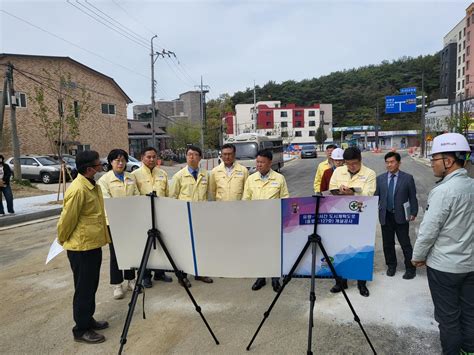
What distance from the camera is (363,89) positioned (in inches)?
3546

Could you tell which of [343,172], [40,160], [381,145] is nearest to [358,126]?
[381,145]

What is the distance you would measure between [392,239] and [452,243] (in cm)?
231

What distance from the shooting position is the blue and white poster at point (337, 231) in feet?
8.42

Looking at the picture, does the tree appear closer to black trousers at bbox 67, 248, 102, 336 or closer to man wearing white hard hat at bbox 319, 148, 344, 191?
man wearing white hard hat at bbox 319, 148, 344, 191

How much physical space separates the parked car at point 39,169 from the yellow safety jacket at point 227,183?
1683 cm

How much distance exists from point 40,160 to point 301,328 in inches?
789

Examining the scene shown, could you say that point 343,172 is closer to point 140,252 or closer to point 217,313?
point 217,313

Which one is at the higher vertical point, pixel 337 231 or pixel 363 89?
pixel 363 89

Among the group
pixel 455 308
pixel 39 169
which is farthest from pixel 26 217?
pixel 39 169

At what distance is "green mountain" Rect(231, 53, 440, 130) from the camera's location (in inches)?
3130

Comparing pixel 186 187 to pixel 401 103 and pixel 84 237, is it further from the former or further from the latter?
pixel 401 103

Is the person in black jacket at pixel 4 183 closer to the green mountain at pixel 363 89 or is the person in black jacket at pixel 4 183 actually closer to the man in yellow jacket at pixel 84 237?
the man in yellow jacket at pixel 84 237

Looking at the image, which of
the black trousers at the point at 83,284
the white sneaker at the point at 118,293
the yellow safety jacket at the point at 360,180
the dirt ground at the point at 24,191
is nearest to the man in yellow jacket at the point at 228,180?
the yellow safety jacket at the point at 360,180

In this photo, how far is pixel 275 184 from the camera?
4.28m
